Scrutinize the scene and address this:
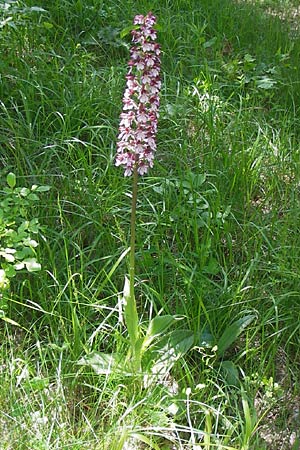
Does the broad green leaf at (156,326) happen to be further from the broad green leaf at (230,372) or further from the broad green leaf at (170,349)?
the broad green leaf at (230,372)

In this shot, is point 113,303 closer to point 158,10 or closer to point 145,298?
point 145,298

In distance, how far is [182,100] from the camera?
3438 mm

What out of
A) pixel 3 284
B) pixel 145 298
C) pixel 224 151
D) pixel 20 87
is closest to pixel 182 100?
pixel 224 151

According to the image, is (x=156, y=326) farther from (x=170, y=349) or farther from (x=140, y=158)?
(x=140, y=158)

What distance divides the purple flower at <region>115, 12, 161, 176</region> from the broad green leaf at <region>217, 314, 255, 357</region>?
2.41 ft

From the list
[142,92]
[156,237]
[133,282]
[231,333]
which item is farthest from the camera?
[156,237]

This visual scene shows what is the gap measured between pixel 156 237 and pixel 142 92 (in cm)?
89

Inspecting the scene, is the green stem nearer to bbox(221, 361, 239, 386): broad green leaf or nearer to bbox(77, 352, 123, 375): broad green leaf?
bbox(77, 352, 123, 375): broad green leaf

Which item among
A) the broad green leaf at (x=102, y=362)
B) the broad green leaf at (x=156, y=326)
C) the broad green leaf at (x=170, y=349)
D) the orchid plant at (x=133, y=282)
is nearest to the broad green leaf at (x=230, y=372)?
the orchid plant at (x=133, y=282)

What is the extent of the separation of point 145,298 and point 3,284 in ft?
2.01

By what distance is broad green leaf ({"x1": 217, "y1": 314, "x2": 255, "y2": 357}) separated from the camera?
87.0 inches

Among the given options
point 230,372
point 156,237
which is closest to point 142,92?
point 156,237

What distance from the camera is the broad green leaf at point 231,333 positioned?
7.25 feet

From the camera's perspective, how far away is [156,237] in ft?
8.41
